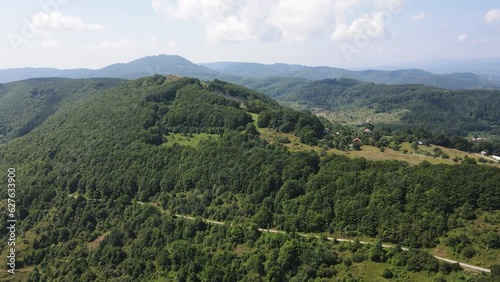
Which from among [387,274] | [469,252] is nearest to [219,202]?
[387,274]

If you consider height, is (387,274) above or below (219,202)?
below

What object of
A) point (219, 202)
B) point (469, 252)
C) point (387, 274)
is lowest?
point (387, 274)

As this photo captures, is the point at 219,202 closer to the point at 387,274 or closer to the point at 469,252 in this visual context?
the point at 387,274

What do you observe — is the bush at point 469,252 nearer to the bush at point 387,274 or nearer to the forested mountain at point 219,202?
the forested mountain at point 219,202

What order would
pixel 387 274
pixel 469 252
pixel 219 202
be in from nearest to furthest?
pixel 387 274 → pixel 469 252 → pixel 219 202

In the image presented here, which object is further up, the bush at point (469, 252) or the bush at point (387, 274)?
the bush at point (469, 252)

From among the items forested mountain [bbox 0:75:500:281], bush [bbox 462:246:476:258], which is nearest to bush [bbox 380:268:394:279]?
forested mountain [bbox 0:75:500:281]

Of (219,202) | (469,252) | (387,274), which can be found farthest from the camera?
(219,202)

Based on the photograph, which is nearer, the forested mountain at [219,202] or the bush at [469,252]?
the bush at [469,252]

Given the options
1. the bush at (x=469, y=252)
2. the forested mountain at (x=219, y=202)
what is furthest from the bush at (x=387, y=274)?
the bush at (x=469, y=252)
